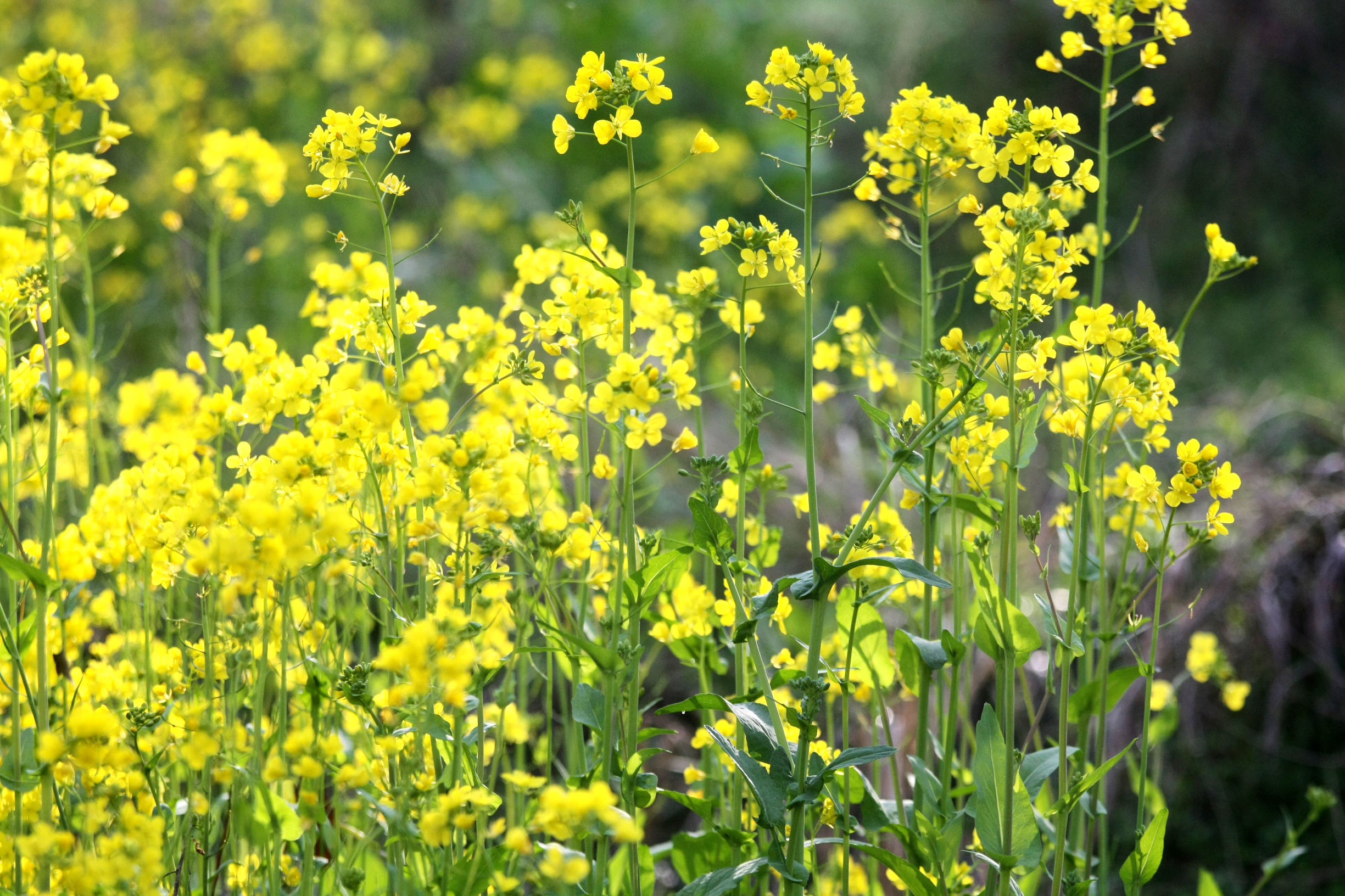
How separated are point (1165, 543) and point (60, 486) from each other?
2.52m

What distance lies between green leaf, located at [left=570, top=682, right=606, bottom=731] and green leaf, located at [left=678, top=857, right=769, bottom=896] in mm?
214

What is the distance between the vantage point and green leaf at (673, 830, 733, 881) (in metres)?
1.45

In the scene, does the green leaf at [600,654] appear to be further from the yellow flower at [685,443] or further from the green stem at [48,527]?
the green stem at [48,527]

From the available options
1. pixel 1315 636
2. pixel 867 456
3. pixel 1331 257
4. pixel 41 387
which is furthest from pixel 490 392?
pixel 1331 257

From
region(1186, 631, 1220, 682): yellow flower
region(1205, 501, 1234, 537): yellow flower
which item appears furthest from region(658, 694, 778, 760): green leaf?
region(1186, 631, 1220, 682): yellow flower

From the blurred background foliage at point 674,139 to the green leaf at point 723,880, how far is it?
299 cm

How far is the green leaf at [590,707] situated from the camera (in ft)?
4.33

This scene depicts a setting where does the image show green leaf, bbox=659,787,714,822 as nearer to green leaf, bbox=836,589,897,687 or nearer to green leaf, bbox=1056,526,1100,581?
green leaf, bbox=836,589,897,687

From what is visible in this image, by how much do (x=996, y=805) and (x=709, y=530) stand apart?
511 mm

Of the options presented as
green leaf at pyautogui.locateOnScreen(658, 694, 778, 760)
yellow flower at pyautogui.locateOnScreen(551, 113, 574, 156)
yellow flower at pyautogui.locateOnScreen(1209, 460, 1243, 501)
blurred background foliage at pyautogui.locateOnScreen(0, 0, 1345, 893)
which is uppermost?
blurred background foliage at pyautogui.locateOnScreen(0, 0, 1345, 893)

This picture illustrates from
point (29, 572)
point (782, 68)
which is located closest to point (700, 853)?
point (29, 572)

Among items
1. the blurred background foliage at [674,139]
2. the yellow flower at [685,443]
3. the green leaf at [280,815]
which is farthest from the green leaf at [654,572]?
the blurred background foliage at [674,139]

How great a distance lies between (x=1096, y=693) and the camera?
1.49m

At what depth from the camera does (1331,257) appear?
555 centimetres
